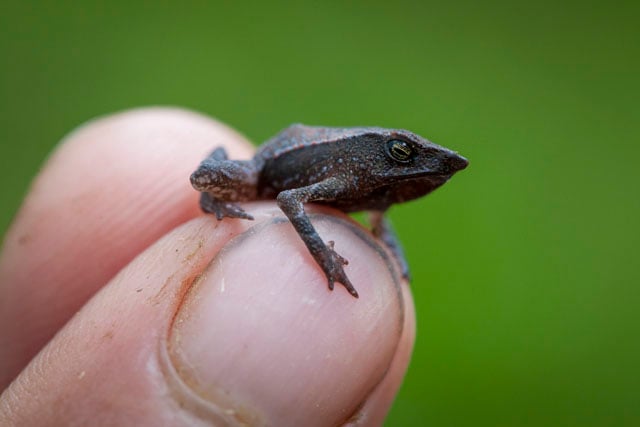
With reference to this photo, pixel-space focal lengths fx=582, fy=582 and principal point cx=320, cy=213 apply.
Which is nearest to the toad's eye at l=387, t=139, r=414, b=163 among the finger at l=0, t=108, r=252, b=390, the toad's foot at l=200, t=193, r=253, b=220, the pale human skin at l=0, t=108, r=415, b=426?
the pale human skin at l=0, t=108, r=415, b=426

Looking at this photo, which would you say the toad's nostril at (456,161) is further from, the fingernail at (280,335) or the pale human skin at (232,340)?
the fingernail at (280,335)

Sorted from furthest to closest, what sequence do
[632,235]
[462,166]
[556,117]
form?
[556,117]
[632,235]
[462,166]

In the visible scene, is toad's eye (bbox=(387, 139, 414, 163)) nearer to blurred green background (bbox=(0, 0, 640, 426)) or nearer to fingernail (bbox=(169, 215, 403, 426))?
fingernail (bbox=(169, 215, 403, 426))

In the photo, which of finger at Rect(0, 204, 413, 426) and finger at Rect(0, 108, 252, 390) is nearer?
finger at Rect(0, 204, 413, 426)

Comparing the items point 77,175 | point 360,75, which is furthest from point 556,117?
point 77,175

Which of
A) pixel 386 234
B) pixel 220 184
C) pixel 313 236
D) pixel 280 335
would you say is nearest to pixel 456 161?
pixel 313 236

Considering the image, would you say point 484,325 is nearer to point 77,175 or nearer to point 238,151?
point 238,151

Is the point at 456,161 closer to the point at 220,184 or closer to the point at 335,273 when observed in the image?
the point at 335,273
